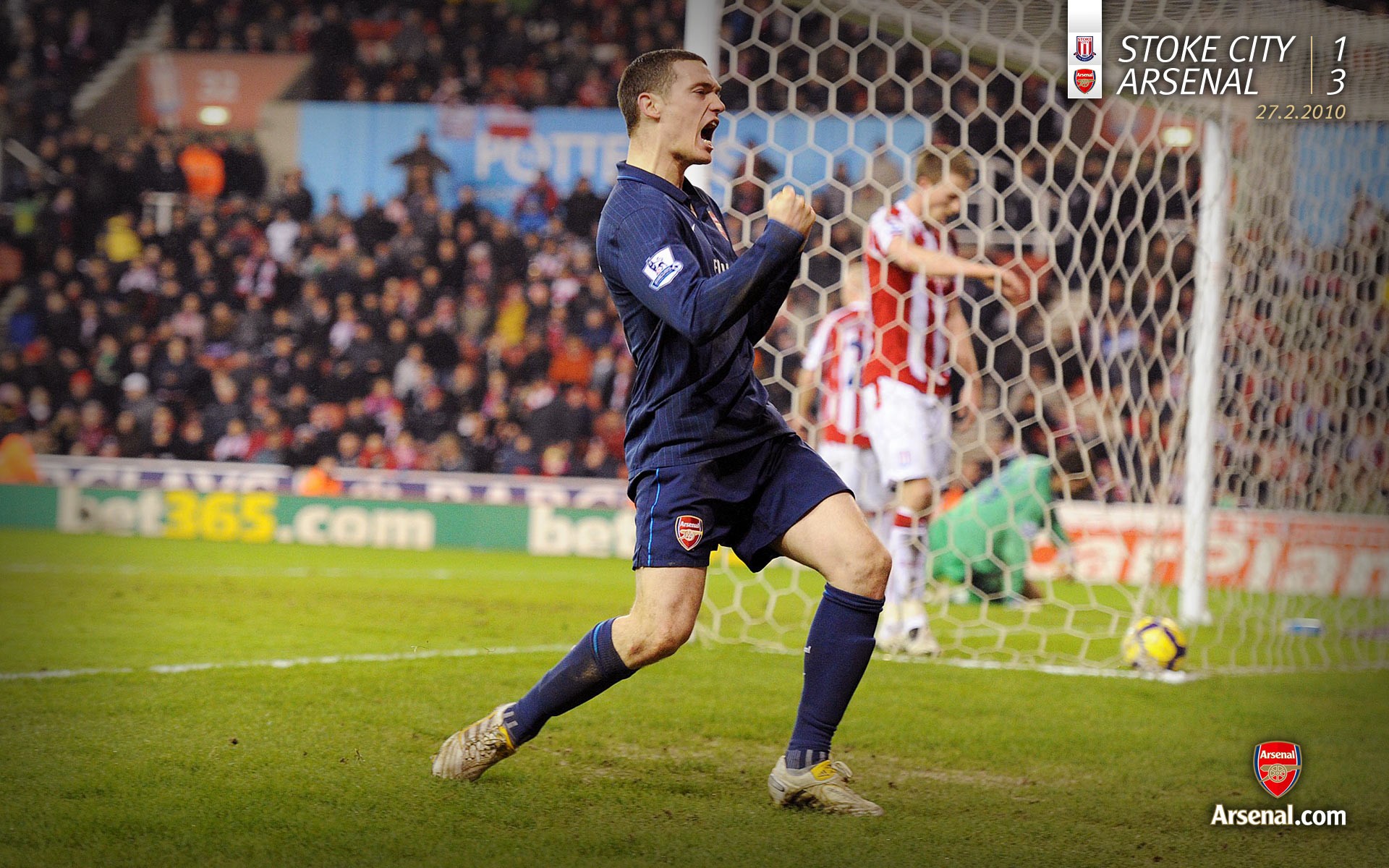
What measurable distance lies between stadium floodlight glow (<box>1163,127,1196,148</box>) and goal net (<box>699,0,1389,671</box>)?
0.04 ft

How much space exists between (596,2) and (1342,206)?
38.2ft

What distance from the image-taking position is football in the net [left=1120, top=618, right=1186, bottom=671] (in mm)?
5871

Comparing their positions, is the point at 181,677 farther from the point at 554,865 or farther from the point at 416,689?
the point at 554,865

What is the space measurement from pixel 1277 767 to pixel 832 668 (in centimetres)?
136

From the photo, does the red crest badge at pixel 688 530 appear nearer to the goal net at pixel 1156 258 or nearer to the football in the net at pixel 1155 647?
the goal net at pixel 1156 258

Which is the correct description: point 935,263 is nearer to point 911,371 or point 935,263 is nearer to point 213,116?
point 911,371

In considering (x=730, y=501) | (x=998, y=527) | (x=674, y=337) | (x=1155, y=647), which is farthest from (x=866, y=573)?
(x=998, y=527)

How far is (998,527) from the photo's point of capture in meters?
8.56

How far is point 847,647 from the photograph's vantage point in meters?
3.37

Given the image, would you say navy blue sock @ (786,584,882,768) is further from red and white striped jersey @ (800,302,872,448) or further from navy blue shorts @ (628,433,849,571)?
red and white striped jersey @ (800,302,872,448)

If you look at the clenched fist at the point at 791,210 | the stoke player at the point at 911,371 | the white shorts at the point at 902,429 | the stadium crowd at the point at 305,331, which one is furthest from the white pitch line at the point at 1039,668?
the stadium crowd at the point at 305,331

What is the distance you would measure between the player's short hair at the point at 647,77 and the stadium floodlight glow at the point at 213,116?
50.6 feet

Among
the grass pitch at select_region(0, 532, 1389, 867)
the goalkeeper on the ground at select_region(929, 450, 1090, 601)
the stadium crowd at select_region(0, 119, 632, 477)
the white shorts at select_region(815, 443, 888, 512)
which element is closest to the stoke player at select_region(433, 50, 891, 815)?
the grass pitch at select_region(0, 532, 1389, 867)

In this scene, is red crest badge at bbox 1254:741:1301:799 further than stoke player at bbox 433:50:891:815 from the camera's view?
Yes
